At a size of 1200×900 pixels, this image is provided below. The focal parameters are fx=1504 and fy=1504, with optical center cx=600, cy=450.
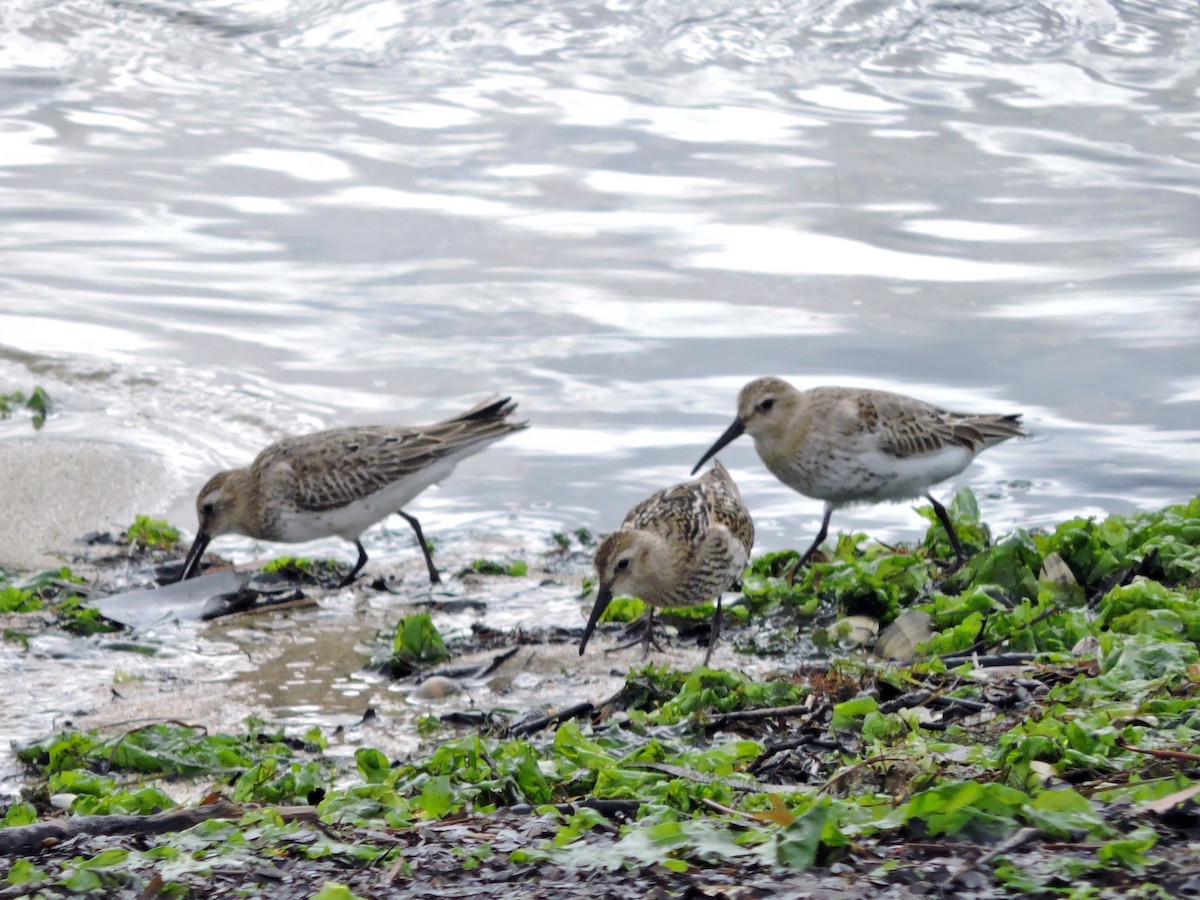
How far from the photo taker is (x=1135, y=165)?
1627 centimetres

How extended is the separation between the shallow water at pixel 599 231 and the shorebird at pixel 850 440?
5.22 ft

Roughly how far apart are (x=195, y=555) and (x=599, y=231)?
7157 millimetres

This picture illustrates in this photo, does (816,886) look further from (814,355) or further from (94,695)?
(814,355)

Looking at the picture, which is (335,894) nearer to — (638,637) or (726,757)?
(726,757)

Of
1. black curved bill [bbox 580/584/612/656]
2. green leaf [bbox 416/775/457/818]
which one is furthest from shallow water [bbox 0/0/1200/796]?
green leaf [bbox 416/775/457/818]

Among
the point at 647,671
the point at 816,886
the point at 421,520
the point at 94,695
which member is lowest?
the point at 421,520

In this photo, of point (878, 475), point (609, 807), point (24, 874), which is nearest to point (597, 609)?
point (878, 475)

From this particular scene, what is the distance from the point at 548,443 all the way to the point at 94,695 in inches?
225

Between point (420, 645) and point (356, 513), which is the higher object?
point (420, 645)

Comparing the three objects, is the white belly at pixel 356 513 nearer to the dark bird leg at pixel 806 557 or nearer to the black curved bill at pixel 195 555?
the black curved bill at pixel 195 555

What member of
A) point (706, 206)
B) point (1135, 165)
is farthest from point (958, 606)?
point (1135, 165)

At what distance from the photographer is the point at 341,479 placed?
10016mm

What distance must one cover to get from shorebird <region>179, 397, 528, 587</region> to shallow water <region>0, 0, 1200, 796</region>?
27.2 inches

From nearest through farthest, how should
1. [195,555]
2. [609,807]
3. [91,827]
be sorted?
[91,827] < [609,807] < [195,555]
